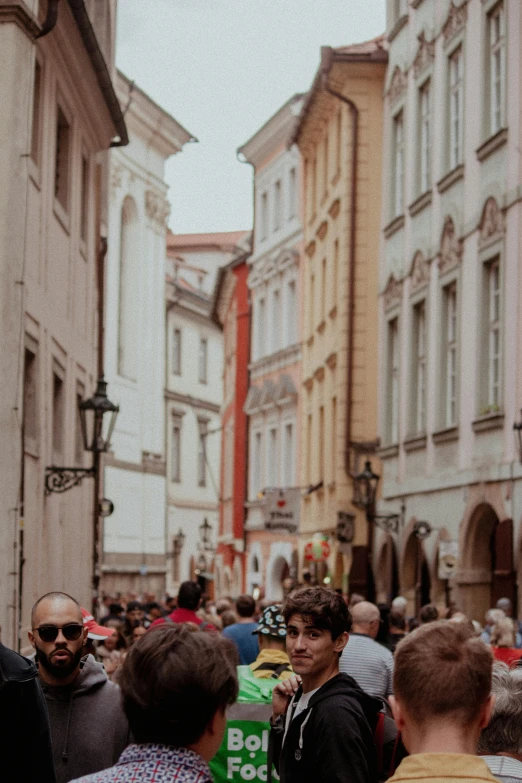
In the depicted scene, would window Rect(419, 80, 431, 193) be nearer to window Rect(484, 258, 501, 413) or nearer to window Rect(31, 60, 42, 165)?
window Rect(484, 258, 501, 413)

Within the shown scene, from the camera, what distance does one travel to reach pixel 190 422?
67188 millimetres

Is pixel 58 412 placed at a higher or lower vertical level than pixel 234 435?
lower

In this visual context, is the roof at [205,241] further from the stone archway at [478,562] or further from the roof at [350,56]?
the stone archway at [478,562]

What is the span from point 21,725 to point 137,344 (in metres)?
44.3

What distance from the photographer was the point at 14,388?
1426 cm

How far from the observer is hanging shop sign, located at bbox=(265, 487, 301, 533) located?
114ft

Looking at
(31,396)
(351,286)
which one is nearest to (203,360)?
(351,286)

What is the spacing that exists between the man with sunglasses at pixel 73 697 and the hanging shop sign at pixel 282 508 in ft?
93.8

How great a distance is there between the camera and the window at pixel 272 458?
143 ft

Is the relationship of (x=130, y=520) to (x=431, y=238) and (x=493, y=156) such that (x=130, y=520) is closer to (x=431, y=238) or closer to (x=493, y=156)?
(x=431, y=238)

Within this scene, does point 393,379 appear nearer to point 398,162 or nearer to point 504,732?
point 398,162

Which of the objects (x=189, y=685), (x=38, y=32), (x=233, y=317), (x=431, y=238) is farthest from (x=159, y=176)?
(x=189, y=685)

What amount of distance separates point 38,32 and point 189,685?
12.6 meters

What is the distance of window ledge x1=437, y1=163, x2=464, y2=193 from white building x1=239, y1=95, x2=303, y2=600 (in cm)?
1563
